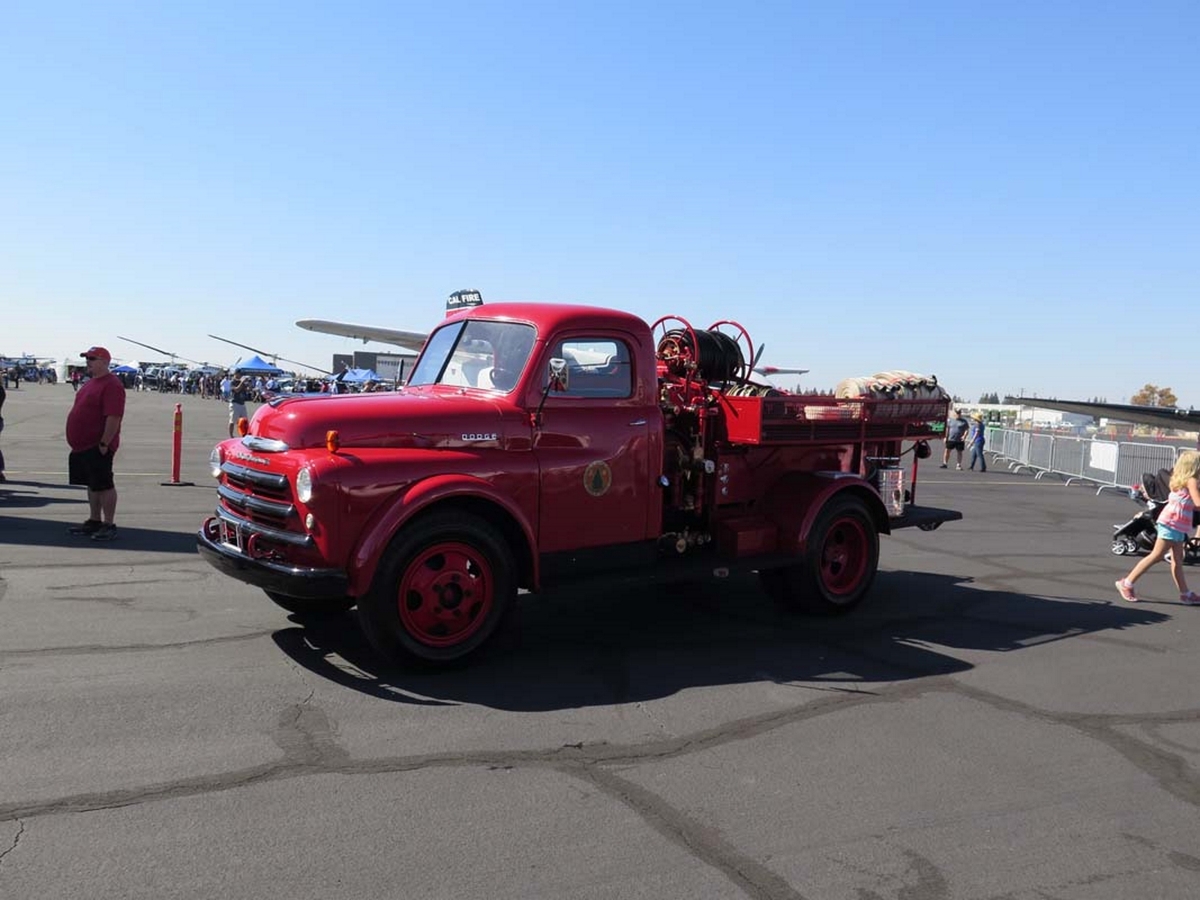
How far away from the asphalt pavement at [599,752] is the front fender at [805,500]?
68cm

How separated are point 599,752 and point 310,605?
2860mm

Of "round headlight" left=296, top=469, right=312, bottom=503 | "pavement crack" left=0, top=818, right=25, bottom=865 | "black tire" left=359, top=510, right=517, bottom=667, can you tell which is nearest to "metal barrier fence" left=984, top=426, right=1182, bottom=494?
"black tire" left=359, top=510, right=517, bottom=667

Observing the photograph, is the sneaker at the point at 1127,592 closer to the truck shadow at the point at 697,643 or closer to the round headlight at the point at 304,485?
the truck shadow at the point at 697,643

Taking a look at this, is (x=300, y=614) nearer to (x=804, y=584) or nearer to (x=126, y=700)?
(x=126, y=700)

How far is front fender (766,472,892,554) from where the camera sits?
745 centimetres

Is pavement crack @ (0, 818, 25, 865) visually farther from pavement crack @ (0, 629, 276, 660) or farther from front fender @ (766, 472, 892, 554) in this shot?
front fender @ (766, 472, 892, 554)

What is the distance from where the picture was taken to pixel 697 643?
679 centimetres

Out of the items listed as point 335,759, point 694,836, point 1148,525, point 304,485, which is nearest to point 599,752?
point 694,836

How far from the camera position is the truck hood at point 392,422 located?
582 cm

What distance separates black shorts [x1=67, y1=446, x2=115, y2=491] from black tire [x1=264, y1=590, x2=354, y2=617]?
11.8 feet

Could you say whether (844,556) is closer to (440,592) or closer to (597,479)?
(597,479)

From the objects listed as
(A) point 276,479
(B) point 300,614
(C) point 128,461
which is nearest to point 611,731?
(A) point 276,479

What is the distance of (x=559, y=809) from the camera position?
403 cm

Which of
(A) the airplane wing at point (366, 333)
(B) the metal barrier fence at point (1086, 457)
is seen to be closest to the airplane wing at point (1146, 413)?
(B) the metal barrier fence at point (1086, 457)
